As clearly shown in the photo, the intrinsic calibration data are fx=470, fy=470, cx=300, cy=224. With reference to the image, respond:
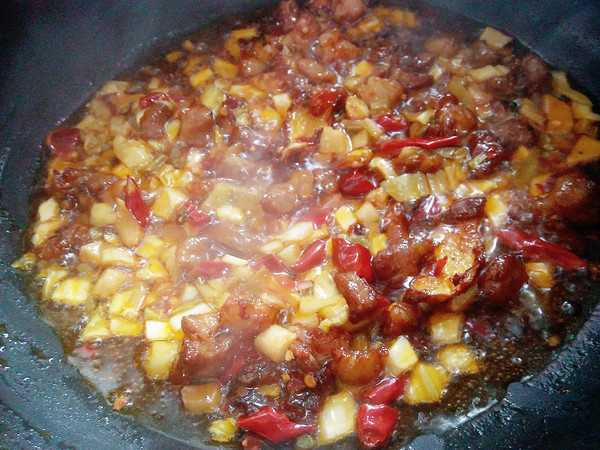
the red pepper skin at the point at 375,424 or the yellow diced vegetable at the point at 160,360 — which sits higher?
the yellow diced vegetable at the point at 160,360

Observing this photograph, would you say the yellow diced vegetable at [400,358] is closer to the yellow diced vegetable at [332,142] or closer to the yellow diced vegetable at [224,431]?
the yellow diced vegetable at [224,431]

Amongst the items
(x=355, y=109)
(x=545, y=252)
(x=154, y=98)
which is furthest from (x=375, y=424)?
(x=154, y=98)

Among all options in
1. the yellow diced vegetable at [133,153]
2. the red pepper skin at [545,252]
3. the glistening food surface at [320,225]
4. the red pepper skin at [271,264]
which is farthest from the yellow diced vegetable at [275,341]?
the yellow diced vegetable at [133,153]

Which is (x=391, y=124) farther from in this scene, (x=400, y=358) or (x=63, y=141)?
(x=63, y=141)

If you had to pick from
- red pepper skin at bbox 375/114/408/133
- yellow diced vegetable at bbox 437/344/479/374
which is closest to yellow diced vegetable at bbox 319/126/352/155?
red pepper skin at bbox 375/114/408/133

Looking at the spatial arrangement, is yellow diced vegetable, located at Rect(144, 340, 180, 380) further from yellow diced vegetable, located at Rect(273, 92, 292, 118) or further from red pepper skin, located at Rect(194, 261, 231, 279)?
yellow diced vegetable, located at Rect(273, 92, 292, 118)

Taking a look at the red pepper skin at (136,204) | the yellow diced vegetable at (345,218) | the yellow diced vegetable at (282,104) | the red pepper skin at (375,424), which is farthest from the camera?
the yellow diced vegetable at (282,104)
